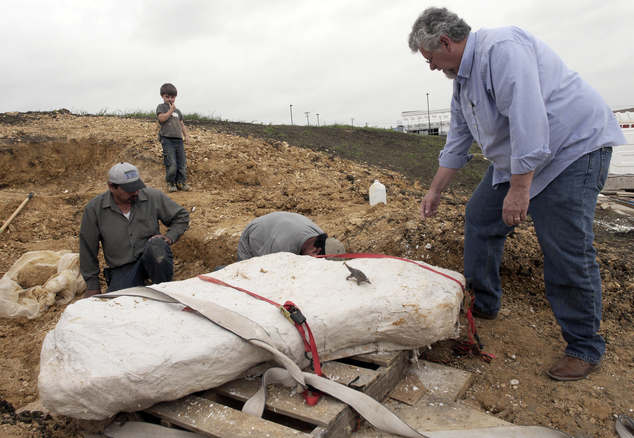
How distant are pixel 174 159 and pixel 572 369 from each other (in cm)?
554

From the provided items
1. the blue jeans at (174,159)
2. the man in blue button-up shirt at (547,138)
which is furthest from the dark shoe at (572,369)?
the blue jeans at (174,159)

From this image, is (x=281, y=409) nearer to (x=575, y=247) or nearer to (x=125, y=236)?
(x=575, y=247)

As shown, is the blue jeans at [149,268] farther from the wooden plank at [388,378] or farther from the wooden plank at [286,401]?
the wooden plank at [388,378]

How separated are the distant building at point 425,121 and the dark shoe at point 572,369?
84.2 feet

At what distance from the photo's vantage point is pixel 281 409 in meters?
1.62

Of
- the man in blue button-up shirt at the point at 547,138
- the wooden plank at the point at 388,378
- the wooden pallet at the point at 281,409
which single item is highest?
the man in blue button-up shirt at the point at 547,138

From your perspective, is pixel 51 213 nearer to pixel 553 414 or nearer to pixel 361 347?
pixel 361 347

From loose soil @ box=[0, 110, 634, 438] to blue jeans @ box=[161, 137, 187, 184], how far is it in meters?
0.31

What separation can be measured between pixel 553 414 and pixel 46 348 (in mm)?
2324

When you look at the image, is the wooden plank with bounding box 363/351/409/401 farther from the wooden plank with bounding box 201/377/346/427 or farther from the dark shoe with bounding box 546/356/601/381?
the dark shoe with bounding box 546/356/601/381

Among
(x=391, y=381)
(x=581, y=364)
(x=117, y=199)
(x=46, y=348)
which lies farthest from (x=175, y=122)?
(x=581, y=364)

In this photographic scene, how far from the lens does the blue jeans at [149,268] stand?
299 centimetres

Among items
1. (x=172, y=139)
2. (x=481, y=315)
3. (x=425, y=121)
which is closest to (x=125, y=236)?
(x=481, y=315)

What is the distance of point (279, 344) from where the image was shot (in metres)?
1.79
